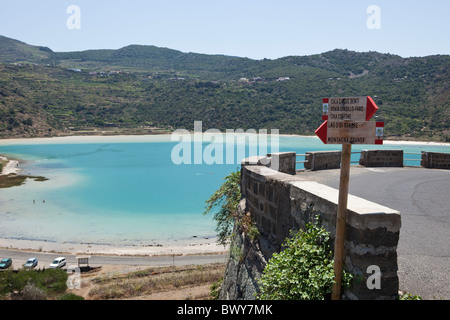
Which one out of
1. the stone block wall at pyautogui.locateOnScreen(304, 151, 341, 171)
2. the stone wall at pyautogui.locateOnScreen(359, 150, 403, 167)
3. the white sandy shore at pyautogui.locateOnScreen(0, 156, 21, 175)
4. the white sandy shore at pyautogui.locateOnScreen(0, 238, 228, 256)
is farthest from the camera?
the white sandy shore at pyautogui.locateOnScreen(0, 156, 21, 175)

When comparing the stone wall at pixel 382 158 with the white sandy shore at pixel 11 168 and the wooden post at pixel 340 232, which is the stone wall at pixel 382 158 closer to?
the wooden post at pixel 340 232

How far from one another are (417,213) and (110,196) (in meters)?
38.2

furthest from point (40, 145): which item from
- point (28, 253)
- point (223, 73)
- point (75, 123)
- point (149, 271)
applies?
point (223, 73)

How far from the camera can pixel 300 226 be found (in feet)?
13.8

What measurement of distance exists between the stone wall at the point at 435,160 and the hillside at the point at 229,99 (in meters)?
55.7

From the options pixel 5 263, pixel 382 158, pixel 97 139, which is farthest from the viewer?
pixel 97 139

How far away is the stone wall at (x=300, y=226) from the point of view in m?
3.11

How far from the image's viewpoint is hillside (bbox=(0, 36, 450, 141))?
77.8 m

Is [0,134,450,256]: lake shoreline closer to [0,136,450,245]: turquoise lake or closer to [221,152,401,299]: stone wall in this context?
[0,136,450,245]: turquoise lake

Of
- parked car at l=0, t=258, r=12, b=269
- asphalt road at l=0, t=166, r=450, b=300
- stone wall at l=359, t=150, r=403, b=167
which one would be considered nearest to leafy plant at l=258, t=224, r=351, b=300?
asphalt road at l=0, t=166, r=450, b=300

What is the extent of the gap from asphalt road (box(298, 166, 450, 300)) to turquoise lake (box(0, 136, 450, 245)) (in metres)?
18.4

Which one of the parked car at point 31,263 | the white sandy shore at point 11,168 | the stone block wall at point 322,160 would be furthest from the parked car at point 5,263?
the white sandy shore at point 11,168

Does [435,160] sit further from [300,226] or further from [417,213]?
[300,226]

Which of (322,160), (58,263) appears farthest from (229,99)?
(322,160)
